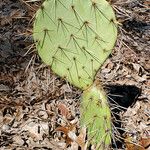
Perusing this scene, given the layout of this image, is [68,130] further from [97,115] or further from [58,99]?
[97,115]

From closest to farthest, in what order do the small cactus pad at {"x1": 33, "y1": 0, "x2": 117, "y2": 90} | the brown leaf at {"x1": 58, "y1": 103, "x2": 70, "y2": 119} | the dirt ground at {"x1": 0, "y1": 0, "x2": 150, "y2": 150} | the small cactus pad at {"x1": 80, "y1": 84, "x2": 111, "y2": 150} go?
the small cactus pad at {"x1": 33, "y1": 0, "x2": 117, "y2": 90} < the small cactus pad at {"x1": 80, "y1": 84, "x2": 111, "y2": 150} < the dirt ground at {"x1": 0, "y1": 0, "x2": 150, "y2": 150} < the brown leaf at {"x1": 58, "y1": 103, "x2": 70, "y2": 119}

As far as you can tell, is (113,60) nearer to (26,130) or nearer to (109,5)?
(26,130)

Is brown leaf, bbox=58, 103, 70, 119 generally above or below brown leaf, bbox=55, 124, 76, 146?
above

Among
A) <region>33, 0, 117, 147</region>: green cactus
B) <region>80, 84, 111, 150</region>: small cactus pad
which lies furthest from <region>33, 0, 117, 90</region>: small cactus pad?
<region>80, 84, 111, 150</region>: small cactus pad

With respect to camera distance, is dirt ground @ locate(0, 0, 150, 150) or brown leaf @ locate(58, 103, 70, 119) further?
brown leaf @ locate(58, 103, 70, 119)

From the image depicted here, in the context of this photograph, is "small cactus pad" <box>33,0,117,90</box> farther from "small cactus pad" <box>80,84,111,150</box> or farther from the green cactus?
"small cactus pad" <box>80,84,111,150</box>

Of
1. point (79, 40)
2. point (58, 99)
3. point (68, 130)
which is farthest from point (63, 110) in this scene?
point (79, 40)

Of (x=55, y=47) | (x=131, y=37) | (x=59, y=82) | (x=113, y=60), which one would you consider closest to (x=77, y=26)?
(x=55, y=47)

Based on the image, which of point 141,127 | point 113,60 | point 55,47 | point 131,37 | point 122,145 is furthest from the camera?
point 131,37
